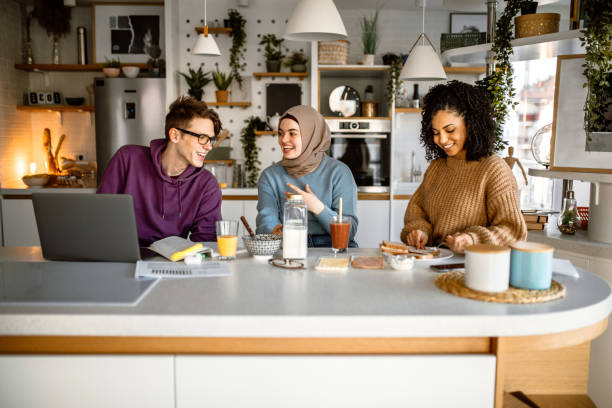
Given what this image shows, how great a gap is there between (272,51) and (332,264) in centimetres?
388

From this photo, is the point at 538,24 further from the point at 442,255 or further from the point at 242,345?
the point at 242,345

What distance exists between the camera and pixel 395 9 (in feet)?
16.7

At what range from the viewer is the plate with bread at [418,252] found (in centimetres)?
170

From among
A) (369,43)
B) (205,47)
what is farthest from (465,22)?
(205,47)

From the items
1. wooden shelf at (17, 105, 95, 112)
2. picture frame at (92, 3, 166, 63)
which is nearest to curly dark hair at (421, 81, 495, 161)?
picture frame at (92, 3, 166, 63)

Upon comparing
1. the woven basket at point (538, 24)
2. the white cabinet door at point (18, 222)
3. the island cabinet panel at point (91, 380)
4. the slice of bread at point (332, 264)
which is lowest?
the white cabinet door at point (18, 222)

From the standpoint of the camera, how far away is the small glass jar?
9.11ft

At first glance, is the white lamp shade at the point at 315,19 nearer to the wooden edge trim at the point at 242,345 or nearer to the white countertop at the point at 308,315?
the white countertop at the point at 308,315

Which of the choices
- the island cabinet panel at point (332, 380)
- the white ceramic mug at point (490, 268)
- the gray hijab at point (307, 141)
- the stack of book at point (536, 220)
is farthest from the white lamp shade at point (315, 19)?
the stack of book at point (536, 220)

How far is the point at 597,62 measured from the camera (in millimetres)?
2307

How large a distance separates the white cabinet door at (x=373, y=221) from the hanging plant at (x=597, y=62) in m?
2.40

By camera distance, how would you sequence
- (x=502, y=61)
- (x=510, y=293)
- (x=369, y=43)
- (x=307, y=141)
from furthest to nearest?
1. (x=369, y=43)
2. (x=502, y=61)
3. (x=307, y=141)
4. (x=510, y=293)

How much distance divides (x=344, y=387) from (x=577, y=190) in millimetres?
4891

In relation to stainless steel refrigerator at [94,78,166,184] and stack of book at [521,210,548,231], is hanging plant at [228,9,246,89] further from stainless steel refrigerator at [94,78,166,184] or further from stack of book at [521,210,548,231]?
stack of book at [521,210,548,231]
